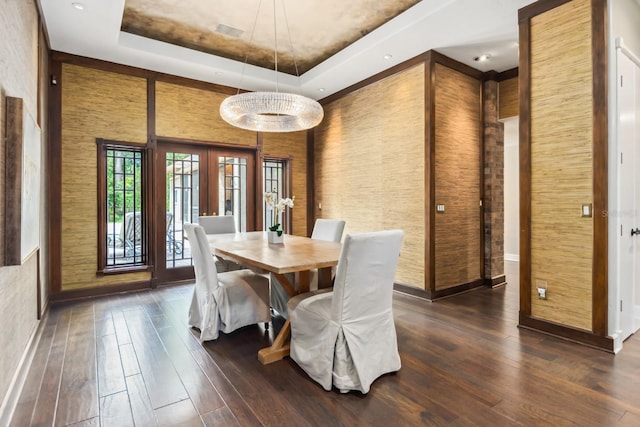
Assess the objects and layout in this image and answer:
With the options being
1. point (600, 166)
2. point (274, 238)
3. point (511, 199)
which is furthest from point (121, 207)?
point (511, 199)

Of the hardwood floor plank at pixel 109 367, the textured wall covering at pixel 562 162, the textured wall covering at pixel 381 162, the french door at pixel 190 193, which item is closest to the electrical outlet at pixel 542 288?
the textured wall covering at pixel 562 162

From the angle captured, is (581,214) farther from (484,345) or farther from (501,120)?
(501,120)

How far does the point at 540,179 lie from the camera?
3061 mm

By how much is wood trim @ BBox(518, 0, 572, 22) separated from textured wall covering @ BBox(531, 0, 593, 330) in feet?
0.14

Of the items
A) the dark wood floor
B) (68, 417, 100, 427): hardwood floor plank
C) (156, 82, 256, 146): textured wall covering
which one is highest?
(156, 82, 256, 146): textured wall covering

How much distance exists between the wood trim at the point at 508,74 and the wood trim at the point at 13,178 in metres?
5.19

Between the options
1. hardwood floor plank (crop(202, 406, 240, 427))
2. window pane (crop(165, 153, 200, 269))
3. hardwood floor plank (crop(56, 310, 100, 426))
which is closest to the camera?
hardwood floor plank (crop(202, 406, 240, 427))

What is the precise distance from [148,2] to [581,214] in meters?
4.55

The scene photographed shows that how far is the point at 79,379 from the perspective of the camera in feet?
7.45

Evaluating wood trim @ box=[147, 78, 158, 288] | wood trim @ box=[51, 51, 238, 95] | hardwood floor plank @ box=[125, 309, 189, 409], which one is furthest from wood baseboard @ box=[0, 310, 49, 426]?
wood trim @ box=[51, 51, 238, 95]

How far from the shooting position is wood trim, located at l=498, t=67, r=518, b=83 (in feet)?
14.9

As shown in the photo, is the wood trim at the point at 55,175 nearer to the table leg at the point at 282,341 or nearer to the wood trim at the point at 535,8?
the table leg at the point at 282,341

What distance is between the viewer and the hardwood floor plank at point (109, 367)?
2.16 meters

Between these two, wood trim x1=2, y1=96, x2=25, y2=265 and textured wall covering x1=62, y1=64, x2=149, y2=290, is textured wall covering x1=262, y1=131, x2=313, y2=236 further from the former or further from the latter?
wood trim x1=2, y1=96, x2=25, y2=265
